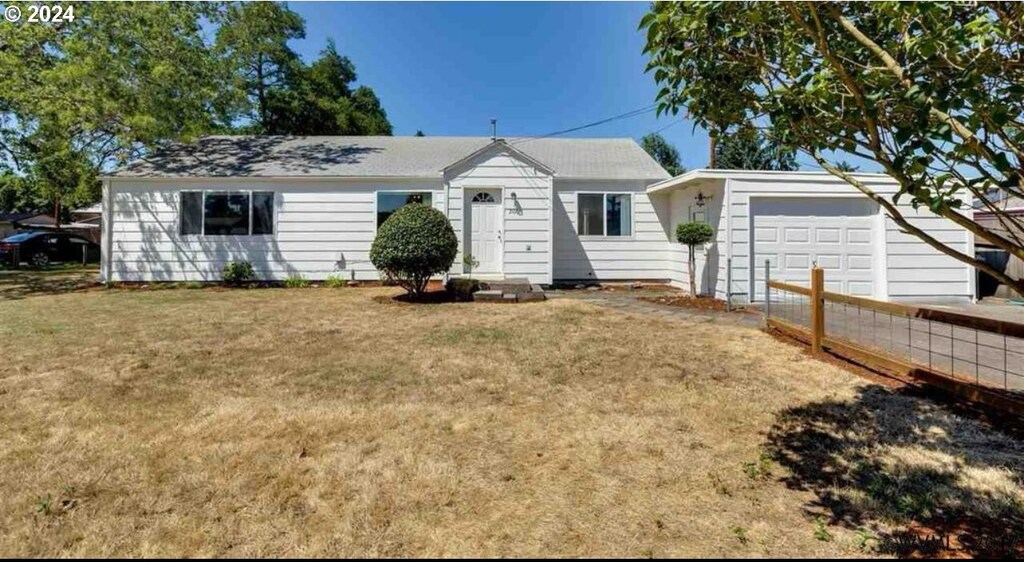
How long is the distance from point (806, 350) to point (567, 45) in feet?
49.0

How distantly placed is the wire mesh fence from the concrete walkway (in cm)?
52

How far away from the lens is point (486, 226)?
1193cm

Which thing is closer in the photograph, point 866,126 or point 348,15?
point 866,126

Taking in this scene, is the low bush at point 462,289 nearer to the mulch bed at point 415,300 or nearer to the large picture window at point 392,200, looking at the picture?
the mulch bed at point 415,300

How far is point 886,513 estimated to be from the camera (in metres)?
2.55

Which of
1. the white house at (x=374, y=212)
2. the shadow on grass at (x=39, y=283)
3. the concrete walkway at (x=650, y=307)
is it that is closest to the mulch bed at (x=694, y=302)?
the concrete walkway at (x=650, y=307)

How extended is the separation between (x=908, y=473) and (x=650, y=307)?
630 centimetres

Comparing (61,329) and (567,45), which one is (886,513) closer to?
(61,329)

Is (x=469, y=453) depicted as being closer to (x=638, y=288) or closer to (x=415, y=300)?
(x=415, y=300)

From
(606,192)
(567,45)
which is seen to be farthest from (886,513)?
(567,45)

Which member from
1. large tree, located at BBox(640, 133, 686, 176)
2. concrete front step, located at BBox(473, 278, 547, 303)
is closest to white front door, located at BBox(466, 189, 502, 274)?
concrete front step, located at BBox(473, 278, 547, 303)

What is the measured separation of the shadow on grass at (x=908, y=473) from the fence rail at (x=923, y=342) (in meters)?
0.62

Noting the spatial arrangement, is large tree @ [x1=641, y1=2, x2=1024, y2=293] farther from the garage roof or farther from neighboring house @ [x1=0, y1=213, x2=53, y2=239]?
neighboring house @ [x1=0, y1=213, x2=53, y2=239]

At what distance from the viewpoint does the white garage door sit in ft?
31.3
